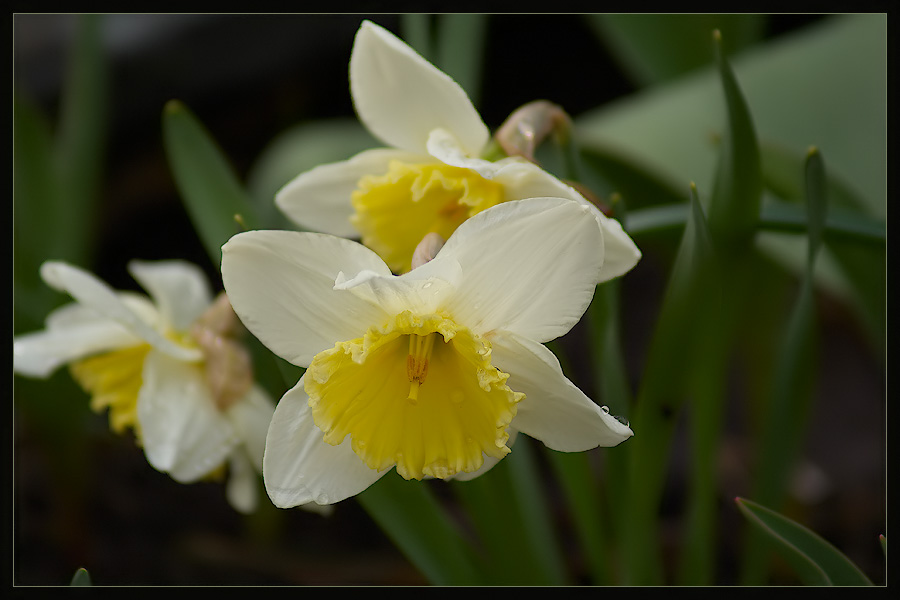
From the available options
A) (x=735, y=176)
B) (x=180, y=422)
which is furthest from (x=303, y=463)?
(x=735, y=176)

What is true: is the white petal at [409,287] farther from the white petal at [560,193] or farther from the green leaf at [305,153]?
the green leaf at [305,153]

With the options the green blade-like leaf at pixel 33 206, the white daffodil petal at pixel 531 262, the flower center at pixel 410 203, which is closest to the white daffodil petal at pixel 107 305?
the flower center at pixel 410 203

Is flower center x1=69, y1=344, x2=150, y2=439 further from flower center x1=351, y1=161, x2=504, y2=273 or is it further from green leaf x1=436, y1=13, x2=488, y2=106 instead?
green leaf x1=436, y1=13, x2=488, y2=106

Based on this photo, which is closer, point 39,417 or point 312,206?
point 312,206

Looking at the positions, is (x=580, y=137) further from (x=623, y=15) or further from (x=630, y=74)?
(x=630, y=74)
